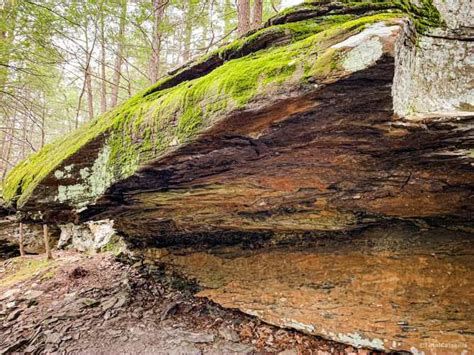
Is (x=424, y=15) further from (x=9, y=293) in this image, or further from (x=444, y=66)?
(x=9, y=293)

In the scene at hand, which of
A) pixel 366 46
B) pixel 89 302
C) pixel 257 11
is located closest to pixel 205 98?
pixel 366 46

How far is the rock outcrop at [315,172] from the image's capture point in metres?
2.48

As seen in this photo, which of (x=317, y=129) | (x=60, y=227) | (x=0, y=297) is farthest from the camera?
(x=60, y=227)

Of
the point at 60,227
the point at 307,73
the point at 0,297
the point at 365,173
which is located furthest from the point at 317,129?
the point at 60,227

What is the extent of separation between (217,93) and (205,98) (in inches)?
6.9

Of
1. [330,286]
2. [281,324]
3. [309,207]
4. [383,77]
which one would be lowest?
[281,324]

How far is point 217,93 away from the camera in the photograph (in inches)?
109

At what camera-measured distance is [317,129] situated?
2.72 m

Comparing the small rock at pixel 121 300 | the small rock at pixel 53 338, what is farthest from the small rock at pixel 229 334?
the small rock at pixel 53 338

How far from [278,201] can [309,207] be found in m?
0.49

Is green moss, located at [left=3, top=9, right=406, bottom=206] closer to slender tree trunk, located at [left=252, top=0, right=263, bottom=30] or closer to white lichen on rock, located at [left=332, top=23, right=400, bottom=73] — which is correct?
white lichen on rock, located at [left=332, top=23, right=400, bottom=73]

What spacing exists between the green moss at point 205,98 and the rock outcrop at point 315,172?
20 mm

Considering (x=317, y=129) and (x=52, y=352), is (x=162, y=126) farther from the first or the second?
(x=52, y=352)

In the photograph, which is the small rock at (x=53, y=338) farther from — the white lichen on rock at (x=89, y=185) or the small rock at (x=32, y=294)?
the white lichen on rock at (x=89, y=185)
